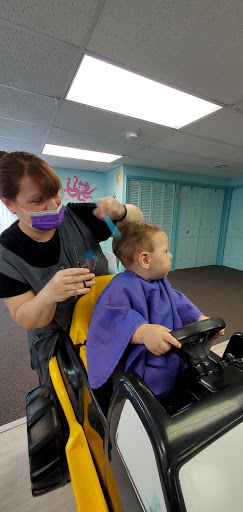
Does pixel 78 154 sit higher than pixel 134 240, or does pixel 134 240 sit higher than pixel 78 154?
pixel 78 154

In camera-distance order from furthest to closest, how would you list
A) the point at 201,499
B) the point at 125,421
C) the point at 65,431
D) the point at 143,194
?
the point at 143,194, the point at 65,431, the point at 125,421, the point at 201,499

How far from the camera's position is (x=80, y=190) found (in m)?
4.21

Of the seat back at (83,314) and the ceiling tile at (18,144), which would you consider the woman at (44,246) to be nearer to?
the seat back at (83,314)

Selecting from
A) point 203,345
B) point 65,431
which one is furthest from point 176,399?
point 65,431

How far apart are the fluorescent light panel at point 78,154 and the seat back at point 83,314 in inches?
99.4

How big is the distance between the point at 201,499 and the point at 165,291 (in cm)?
55

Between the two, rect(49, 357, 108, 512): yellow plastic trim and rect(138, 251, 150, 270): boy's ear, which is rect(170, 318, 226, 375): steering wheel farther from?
rect(49, 357, 108, 512): yellow plastic trim

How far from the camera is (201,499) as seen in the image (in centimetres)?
32

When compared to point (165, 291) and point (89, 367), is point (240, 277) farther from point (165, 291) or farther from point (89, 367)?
point (89, 367)

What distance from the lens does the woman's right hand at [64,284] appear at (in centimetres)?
57

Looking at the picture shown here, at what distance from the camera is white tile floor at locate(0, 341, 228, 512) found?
752 millimetres

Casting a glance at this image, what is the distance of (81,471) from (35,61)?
6.15 ft

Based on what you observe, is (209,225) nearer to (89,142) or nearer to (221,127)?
(221,127)

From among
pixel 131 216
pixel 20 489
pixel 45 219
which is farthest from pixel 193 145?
pixel 20 489
